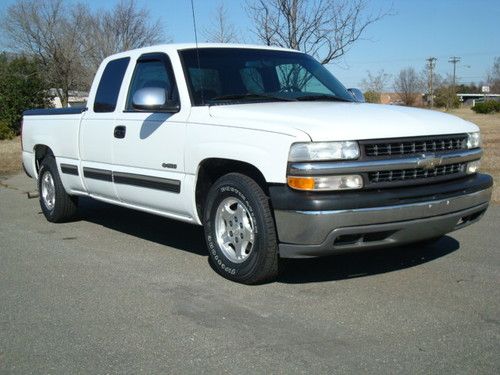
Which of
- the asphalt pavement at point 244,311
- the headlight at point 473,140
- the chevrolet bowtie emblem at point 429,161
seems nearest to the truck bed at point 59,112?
the asphalt pavement at point 244,311

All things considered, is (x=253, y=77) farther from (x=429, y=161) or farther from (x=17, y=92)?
(x=17, y=92)

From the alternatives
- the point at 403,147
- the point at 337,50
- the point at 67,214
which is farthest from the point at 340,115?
the point at 337,50

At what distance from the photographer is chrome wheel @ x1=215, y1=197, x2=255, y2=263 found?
506 centimetres

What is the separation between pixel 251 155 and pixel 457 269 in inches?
85.1

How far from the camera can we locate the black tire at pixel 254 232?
4.80 metres

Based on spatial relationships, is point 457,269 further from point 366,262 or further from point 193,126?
point 193,126

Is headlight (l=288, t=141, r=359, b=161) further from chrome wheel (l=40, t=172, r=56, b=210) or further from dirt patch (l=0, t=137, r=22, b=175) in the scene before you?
dirt patch (l=0, t=137, r=22, b=175)

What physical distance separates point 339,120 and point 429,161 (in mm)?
755

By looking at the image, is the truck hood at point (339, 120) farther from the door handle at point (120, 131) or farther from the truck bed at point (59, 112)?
the truck bed at point (59, 112)

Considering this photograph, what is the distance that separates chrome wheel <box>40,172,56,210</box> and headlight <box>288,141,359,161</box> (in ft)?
14.7

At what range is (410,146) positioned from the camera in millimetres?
4754

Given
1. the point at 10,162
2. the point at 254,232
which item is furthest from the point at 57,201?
the point at 10,162

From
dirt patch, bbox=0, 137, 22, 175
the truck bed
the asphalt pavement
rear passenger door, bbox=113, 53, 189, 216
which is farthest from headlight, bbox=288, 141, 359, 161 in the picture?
dirt patch, bbox=0, 137, 22, 175

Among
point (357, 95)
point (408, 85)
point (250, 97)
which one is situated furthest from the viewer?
point (408, 85)
